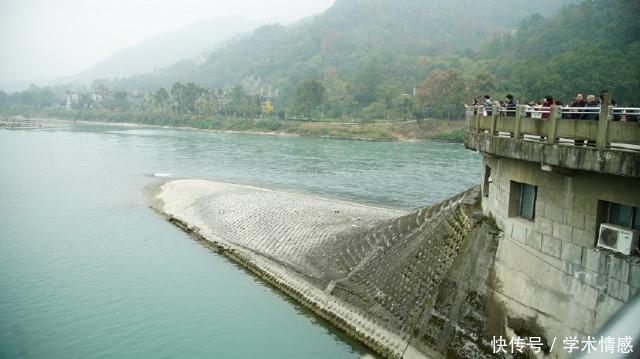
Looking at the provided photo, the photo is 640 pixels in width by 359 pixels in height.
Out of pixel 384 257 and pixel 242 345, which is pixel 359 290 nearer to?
pixel 384 257

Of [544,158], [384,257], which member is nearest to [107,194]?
[384,257]

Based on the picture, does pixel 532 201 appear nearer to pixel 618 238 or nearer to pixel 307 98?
pixel 618 238

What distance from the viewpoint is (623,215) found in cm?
1046

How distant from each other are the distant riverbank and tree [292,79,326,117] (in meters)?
5.34

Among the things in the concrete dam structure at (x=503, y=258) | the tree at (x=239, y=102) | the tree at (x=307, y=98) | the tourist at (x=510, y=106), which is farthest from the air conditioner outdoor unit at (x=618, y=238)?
the tree at (x=239, y=102)

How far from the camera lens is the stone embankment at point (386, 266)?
14328mm

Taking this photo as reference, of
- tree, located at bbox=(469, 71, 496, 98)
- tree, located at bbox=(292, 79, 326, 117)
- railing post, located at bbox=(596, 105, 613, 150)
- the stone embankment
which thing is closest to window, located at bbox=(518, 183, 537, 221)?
the stone embankment

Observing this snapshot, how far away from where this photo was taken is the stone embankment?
47.0ft

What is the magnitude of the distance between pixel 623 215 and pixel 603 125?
2073 millimetres

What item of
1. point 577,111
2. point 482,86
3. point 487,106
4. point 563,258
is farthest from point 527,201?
point 482,86

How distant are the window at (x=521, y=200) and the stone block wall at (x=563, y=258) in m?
0.07

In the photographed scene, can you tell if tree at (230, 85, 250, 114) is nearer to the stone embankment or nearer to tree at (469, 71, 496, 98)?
tree at (469, 71, 496, 98)

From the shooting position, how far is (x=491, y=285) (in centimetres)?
1377

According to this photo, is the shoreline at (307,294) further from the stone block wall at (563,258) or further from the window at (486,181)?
the window at (486,181)
